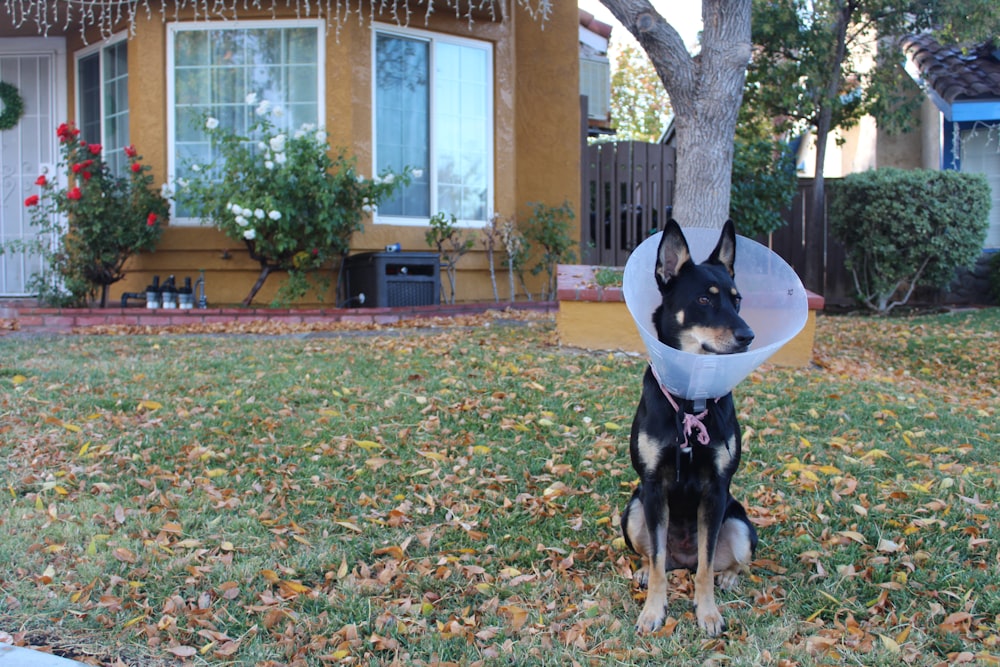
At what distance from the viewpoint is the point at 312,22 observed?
402 inches

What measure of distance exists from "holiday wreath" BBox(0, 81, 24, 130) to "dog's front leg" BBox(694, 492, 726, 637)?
11.3 meters

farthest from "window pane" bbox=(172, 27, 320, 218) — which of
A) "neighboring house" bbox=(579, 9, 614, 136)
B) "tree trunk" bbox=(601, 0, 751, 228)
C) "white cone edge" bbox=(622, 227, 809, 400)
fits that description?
"white cone edge" bbox=(622, 227, 809, 400)

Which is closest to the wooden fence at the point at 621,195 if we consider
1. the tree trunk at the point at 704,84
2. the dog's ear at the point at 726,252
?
the tree trunk at the point at 704,84

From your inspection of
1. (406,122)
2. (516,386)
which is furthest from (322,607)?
(406,122)

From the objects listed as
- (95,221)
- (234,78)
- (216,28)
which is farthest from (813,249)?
(95,221)

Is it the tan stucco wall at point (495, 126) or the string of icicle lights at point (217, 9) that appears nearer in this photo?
the string of icicle lights at point (217, 9)

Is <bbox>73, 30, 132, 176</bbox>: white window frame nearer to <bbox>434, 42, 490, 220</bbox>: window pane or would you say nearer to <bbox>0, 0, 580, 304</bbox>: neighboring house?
<bbox>0, 0, 580, 304</bbox>: neighboring house

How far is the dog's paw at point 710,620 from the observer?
3.07 metres

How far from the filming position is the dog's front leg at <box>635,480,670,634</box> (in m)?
3.04

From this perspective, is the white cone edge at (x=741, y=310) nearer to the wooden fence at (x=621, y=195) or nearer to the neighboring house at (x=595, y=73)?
the wooden fence at (x=621, y=195)

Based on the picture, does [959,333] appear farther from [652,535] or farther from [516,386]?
[652,535]

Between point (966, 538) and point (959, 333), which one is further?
Answer: point (959, 333)

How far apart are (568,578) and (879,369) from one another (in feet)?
16.7

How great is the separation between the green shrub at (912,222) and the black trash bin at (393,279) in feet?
19.7
